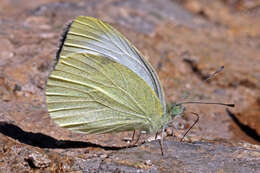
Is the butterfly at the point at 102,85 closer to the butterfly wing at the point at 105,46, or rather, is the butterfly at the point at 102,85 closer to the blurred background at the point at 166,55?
the butterfly wing at the point at 105,46

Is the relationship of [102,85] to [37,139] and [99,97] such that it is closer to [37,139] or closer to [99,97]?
[99,97]

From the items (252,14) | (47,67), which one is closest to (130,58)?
(47,67)

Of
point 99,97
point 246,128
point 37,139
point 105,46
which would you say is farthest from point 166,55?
point 37,139

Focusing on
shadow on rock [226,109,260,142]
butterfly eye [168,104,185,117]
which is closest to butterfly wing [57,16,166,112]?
butterfly eye [168,104,185,117]

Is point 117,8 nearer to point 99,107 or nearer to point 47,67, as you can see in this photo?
point 47,67

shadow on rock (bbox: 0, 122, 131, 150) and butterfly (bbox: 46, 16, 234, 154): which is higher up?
butterfly (bbox: 46, 16, 234, 154)

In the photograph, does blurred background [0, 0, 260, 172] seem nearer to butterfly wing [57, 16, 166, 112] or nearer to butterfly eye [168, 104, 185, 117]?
butterfly eye [168, 104, 185, 117]

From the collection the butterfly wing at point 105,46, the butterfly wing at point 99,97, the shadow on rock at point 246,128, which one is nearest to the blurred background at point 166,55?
→ the shadow on rock at point 246,128
